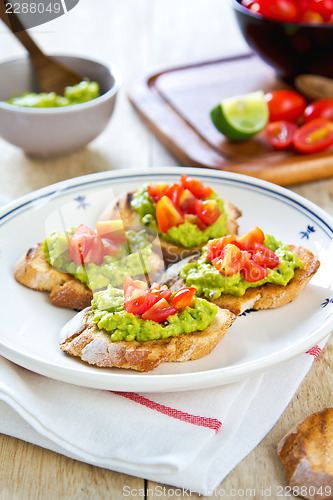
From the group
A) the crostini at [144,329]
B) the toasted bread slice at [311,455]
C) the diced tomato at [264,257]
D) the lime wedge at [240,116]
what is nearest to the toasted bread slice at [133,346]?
the crostini at [144,329]

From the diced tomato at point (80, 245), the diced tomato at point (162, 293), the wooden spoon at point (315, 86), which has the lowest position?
the wooden spoon at point (315, 86)

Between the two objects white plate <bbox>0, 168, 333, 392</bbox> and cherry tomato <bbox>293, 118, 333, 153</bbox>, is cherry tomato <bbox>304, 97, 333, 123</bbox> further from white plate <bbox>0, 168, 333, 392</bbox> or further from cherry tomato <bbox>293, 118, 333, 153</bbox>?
white plate <bbox>0, 168, 333, 392</bbox>

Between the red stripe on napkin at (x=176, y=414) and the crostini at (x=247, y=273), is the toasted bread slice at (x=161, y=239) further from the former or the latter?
the red stripe on napkin at (x=176, y=414)

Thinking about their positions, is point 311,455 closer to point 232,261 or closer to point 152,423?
point 152,423

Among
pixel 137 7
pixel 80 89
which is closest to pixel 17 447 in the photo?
pixel 80 89

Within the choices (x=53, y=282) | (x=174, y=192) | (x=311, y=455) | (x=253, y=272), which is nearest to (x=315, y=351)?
(x=253, y=272)

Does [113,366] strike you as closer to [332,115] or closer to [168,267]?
[168,267]
